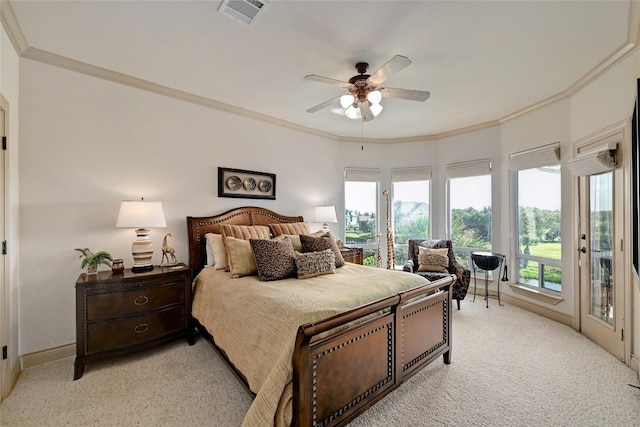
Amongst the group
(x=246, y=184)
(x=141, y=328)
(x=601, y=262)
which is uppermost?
(x=246, y=184)

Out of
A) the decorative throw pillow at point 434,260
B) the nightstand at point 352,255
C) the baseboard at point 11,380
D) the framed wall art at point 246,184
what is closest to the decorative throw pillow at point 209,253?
the framed wall art at point 246,184

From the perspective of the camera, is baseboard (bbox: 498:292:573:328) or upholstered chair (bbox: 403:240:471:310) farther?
upholstered chair (bbox: 403:240:471:310)

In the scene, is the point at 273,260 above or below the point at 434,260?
above

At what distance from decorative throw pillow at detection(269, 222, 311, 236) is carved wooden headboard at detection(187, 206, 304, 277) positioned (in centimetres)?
24

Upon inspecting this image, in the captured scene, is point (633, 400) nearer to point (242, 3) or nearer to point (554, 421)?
point (554, 421)

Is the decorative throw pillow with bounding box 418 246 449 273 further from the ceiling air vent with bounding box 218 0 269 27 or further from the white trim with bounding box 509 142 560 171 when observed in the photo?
the ceiling air vent with bounding box 218 0 269 27

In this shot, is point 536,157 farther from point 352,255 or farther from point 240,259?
point 240,259

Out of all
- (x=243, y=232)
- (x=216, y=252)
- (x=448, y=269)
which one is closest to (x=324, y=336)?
(x=216, y=252)

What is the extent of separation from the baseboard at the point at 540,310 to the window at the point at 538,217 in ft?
0.90

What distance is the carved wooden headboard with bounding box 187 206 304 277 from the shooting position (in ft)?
10.7

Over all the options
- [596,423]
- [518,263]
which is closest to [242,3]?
[596,423]

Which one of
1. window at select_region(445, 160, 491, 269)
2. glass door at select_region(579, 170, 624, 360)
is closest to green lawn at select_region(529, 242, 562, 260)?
glass door at select_region(579, 170, 624, 360)

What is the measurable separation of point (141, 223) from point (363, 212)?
11.9 ft

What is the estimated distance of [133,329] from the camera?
8.22 feet
